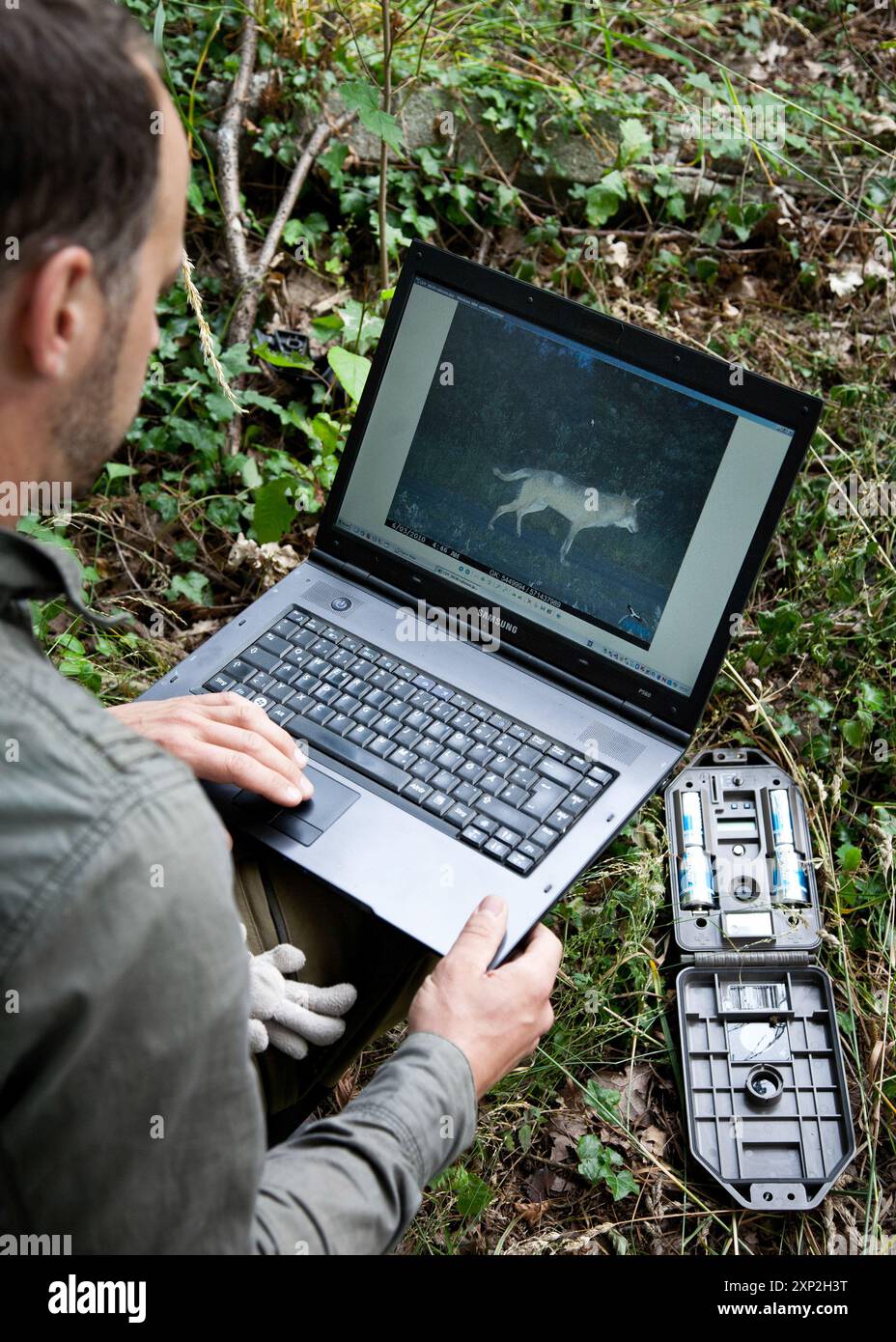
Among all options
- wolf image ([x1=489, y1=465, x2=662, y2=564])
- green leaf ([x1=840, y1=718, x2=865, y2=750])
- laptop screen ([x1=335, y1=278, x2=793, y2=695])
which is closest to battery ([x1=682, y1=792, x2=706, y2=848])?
green leaf ([x1=840, y1=718, x2=865, y2=750])

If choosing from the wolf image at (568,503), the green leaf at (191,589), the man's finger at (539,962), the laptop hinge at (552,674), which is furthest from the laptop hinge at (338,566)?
the man's finger at (539,962)

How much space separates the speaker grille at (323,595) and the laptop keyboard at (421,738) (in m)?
0.03

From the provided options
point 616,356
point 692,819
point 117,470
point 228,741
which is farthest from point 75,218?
point 117,470

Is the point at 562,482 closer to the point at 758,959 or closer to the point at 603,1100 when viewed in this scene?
the point at 758,959

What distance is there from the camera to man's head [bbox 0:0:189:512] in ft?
3.27

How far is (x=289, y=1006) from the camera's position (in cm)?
161

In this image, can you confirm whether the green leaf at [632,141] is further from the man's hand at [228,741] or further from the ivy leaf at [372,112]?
the man's hand at [228,741]

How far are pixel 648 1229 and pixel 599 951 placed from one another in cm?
49

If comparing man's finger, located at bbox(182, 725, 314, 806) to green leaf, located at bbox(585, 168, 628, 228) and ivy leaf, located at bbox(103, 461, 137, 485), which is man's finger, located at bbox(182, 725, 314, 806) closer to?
ivy leaf, located at bbox(103, 461, 137, 485)

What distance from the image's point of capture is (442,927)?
1666mm

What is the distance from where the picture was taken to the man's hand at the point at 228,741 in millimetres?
1696

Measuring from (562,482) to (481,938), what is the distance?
30.0 inches

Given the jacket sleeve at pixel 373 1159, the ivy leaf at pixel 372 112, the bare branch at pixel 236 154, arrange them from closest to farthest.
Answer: the jacket sleeve at pixel 373 1159, the ivy leaf at pixel 372 112, the bare branch at pixel 236 154
